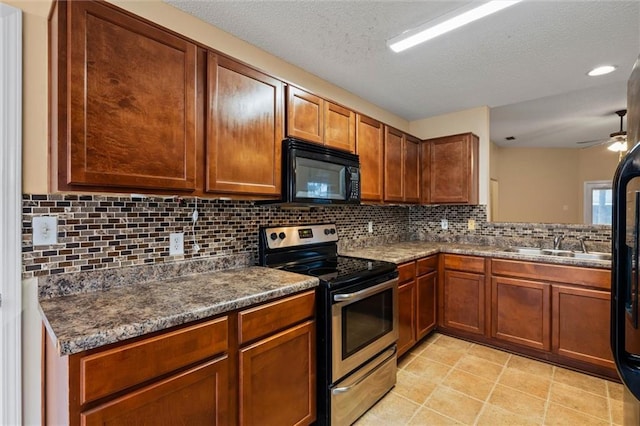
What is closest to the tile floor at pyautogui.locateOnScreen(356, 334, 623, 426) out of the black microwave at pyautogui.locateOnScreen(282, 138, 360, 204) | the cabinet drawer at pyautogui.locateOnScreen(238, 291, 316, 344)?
the cabinet drawer at pyautogui.locateOnScreen(238, 291, 316, 344)

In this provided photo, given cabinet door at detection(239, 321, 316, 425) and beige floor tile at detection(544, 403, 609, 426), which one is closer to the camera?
cabinet door at detection(239, 321, 316, 425)

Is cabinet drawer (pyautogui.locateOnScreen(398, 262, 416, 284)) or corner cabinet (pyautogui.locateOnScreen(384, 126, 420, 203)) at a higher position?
corner cabinet (pyautogui.locateOnScreen(384, 126, 420, 203))

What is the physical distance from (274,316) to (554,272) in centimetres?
235

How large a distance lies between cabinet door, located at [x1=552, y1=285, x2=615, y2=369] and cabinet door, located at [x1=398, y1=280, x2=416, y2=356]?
3.66 feet

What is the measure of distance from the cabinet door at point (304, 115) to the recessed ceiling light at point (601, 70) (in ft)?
7.57

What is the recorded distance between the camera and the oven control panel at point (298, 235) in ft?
7.14

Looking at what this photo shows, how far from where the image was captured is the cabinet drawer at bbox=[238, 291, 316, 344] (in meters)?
1.40

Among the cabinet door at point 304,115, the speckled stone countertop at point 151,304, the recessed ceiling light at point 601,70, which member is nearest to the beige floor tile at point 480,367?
the speckled stone countertop at point 151,304

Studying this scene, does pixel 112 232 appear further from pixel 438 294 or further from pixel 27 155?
pixel 438 294

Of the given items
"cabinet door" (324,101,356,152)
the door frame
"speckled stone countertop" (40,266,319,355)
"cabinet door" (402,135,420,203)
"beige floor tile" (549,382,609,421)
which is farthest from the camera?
"cabinet door" (402,135,420,203)

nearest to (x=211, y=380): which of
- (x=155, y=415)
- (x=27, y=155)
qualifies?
(x=155, y=415)

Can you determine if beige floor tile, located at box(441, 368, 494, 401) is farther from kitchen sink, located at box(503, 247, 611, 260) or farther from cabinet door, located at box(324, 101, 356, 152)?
cabinet door, located at box(324, 101, 356, 152)

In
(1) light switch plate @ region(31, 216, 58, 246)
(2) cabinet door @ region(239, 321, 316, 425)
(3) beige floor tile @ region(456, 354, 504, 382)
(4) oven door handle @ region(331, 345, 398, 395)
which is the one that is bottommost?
(3) beige floor tile @ region(456, 354, 504, 382)

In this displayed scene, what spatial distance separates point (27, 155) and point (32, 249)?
16.2 inches
